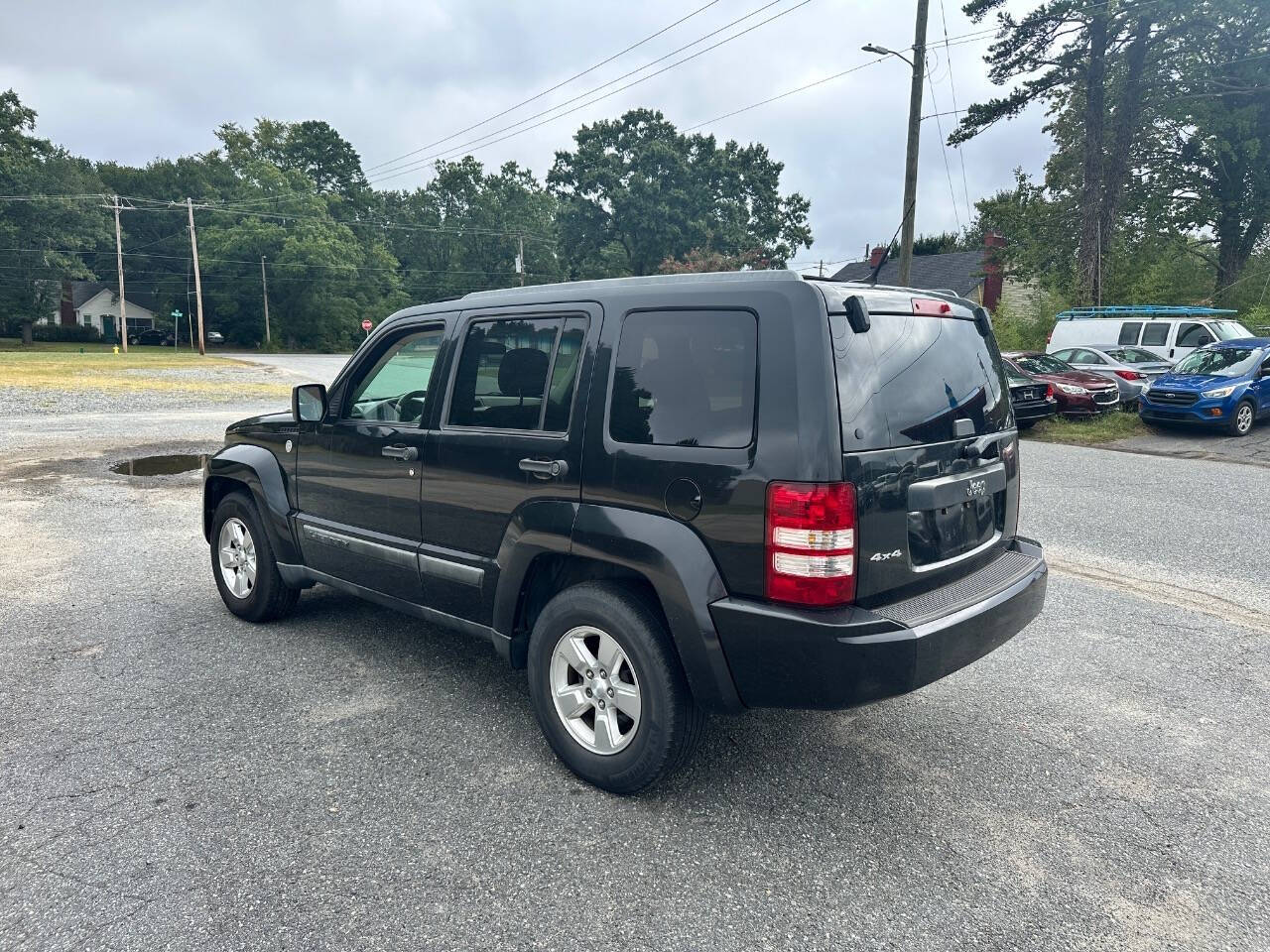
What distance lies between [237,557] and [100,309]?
93.9 meters

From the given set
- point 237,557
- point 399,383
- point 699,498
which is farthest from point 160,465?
point 699,498

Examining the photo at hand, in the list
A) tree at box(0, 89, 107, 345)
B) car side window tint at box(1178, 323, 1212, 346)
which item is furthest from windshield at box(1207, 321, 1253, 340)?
tree at box(0, 89, 107, 345)

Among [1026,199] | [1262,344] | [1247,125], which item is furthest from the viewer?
[1026,199]

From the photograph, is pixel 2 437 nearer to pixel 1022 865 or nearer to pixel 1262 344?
pixel 1022 865

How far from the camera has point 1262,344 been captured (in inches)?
609

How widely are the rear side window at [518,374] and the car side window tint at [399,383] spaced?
11.1 inches

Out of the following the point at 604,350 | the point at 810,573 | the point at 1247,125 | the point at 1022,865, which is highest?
the point at 1247,125

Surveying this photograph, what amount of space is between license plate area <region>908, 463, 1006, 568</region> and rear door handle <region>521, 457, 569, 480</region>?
1.27 m

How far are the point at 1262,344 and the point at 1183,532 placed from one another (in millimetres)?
10706

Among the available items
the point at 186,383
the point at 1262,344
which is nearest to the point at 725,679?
the point at 1262,344

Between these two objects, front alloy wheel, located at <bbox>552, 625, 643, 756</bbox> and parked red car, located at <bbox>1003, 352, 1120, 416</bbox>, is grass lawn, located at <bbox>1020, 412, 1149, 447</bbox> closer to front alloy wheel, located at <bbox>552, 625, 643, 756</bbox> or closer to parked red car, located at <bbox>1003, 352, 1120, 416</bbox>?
parked red car, located at <bbox>1003, 352, 1120, 416</bbox>

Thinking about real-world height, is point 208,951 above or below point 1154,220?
below

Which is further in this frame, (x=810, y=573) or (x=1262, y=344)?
(x=1262, y=344)

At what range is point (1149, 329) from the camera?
19219 mm
